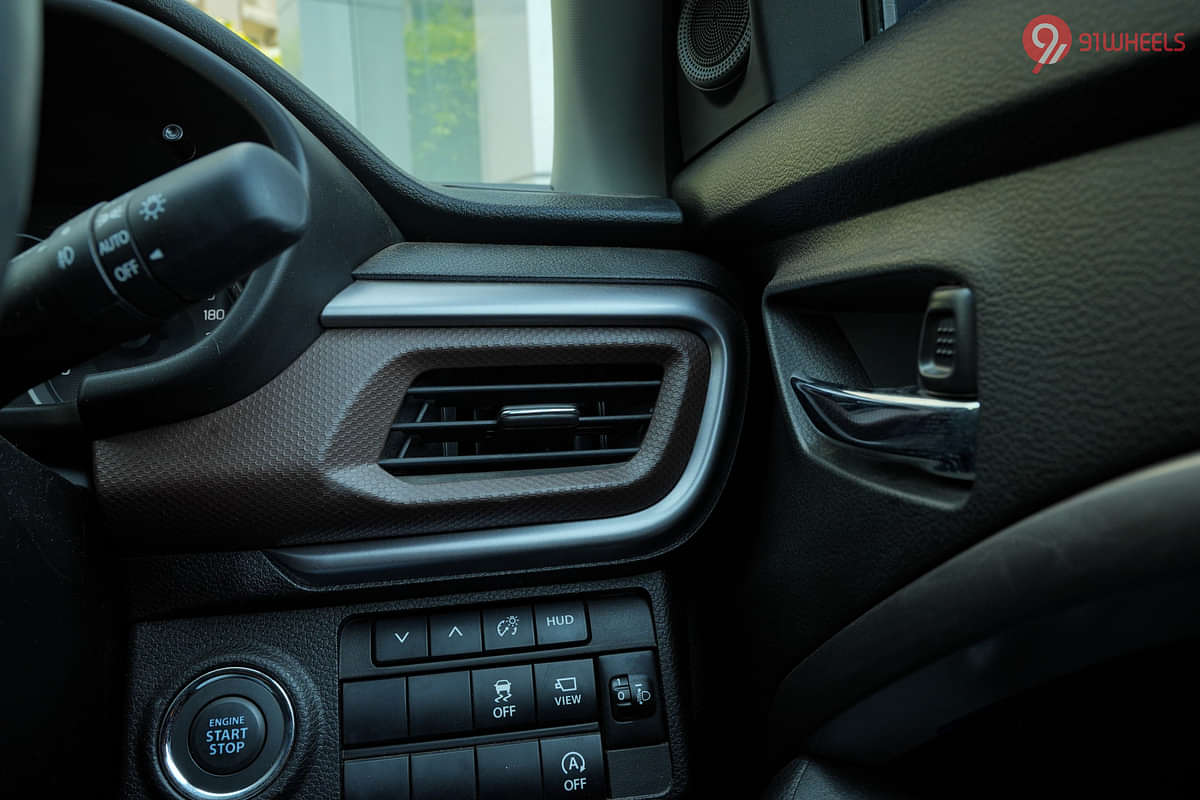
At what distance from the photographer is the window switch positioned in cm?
88

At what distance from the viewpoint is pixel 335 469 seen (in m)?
0.82

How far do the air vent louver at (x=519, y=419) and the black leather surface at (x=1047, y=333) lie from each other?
24cm

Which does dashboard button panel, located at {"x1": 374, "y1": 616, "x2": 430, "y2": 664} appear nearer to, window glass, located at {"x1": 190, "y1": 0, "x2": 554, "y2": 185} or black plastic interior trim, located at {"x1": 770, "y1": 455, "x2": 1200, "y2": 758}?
black plastic interior trim, located at {"x1": 770, "y1": 455, "x2": 1200, "y2": 758}

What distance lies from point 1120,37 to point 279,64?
0.72 meters

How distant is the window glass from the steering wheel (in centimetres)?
195

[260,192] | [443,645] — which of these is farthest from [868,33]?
[443,645]

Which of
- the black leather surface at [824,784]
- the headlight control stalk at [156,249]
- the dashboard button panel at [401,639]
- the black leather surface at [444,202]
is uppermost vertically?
the black leather surface at [444,202]

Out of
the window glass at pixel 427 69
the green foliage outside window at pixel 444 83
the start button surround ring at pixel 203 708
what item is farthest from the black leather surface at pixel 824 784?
the green foliage outside window at pixel 444 83

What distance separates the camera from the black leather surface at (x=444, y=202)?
802 mm

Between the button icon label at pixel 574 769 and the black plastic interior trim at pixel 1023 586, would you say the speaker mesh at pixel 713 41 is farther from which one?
the button icon label at pixel 574 769

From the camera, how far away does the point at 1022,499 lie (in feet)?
1.78

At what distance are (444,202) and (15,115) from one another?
544 millimetres

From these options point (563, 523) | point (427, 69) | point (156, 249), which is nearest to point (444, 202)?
point (563, 523)

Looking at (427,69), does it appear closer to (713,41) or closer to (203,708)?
(713,41)
